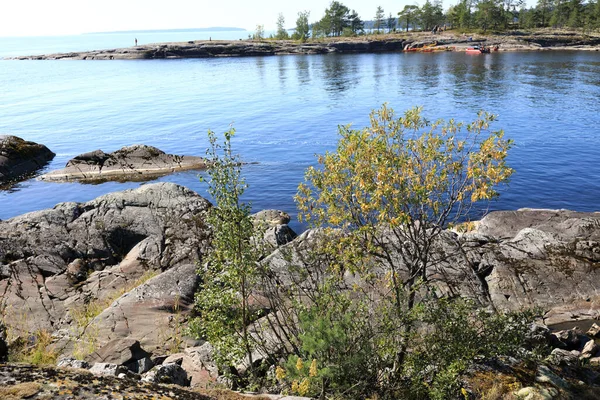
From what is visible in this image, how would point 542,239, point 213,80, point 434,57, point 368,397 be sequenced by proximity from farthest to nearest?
point 434,57
point 213,80
point 542,239
point 368,397

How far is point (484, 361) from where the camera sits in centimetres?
1440

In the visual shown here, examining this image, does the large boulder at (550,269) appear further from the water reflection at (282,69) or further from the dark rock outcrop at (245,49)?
the dark rock outcrop at (245,49)

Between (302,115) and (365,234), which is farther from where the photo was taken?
(302,115)

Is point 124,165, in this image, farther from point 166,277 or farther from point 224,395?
point 224,395

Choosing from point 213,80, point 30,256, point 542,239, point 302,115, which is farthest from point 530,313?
point 213,80

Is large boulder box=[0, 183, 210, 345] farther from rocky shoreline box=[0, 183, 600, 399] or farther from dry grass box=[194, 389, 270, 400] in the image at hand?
dry grass box=[194, 389, 270, 400]

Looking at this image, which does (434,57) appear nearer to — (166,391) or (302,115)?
(302,115)

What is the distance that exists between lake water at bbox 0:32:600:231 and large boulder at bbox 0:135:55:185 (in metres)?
1.84

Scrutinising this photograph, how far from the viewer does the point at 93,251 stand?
28.5m

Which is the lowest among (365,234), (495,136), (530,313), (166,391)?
(530,313)

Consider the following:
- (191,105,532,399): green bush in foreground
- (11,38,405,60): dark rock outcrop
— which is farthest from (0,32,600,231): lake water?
(11,38,405,60): dark rock outcrop

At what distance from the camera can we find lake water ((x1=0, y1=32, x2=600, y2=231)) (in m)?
44.1

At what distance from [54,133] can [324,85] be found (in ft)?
176

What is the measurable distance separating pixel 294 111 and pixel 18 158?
3857cm
